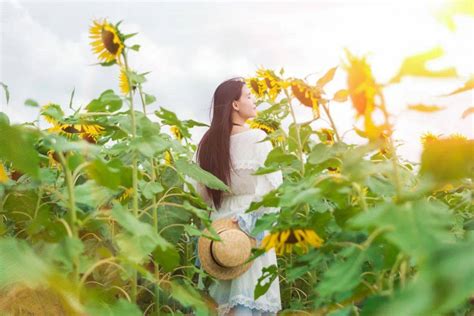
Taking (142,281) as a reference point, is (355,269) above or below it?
above

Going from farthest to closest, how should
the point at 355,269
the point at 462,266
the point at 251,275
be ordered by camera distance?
the point at 251,275, the point at 355,269, the point at 462,266

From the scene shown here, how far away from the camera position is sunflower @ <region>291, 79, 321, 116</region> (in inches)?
58.1

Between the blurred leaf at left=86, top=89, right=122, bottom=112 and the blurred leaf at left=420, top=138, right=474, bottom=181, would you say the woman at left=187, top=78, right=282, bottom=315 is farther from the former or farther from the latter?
the blurred leaf at left=420, top=138, right=474, bottom=181

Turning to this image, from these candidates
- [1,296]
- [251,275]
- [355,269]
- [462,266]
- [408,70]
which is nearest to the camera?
[462,266]

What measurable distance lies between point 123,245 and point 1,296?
393 millimetres

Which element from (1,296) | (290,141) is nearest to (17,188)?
(1,296)

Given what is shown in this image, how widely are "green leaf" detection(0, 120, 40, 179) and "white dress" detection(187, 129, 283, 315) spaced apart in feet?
5.49

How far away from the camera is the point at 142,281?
2.48m

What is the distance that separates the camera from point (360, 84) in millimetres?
1018

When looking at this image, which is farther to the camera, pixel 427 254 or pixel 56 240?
pixel 56 240

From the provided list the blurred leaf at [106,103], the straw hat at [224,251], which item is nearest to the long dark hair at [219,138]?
the straw hat at [224,251]

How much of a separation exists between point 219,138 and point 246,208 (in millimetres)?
449

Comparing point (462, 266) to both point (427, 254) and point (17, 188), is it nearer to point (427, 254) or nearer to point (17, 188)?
point (427, 254)

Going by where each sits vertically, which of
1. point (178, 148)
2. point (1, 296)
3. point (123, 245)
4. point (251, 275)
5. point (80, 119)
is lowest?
point (251, 275)
